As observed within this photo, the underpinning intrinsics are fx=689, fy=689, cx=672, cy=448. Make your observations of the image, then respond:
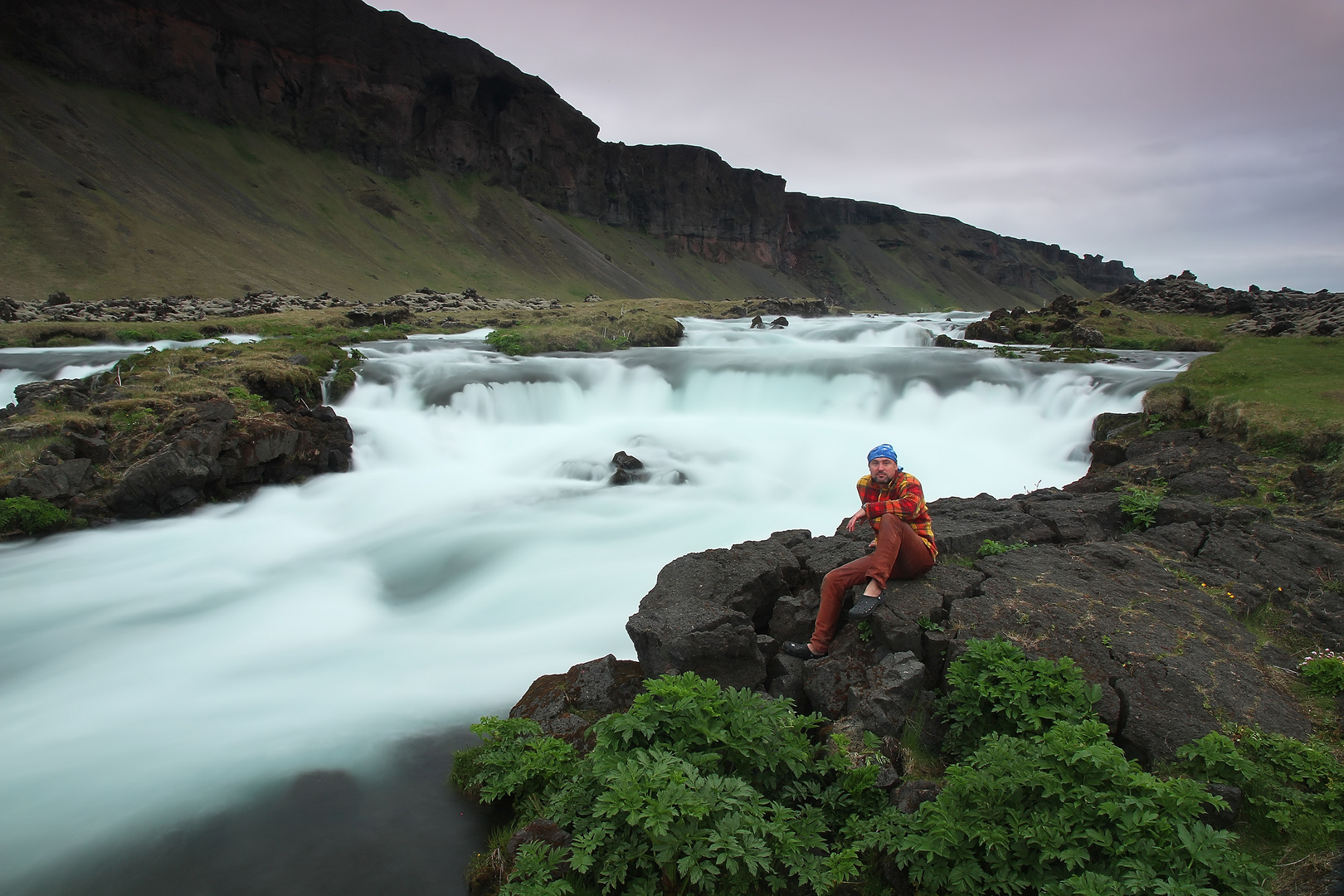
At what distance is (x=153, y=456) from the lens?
12.1 meters

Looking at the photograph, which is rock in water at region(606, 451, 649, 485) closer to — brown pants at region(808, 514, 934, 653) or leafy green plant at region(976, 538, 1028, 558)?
leafy green plant at region(976, 538, 1028, 558)

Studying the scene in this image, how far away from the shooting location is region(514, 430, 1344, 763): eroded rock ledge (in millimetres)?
4828

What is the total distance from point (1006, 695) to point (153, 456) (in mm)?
13658

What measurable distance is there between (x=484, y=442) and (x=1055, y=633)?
15378 millimetres

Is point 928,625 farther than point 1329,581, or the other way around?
point 1329,581

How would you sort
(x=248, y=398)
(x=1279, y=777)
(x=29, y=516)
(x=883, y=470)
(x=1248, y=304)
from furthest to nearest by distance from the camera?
(x=1248, y=304) → (x=248, y=398) → (x=29, y=516) → (x=883, y=470) → (x=1279, y=777)

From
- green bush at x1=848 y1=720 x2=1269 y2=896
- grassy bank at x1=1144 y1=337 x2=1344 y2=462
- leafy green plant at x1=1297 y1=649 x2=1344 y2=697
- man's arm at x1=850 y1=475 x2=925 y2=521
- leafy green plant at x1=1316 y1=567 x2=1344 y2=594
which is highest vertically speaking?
grassy bank at x1=1144 y1=337 x2=1344 y2=462

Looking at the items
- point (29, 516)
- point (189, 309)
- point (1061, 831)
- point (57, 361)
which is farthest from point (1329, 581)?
point (189, 309)

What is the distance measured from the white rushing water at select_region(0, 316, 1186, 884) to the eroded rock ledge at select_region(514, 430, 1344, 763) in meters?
2.45

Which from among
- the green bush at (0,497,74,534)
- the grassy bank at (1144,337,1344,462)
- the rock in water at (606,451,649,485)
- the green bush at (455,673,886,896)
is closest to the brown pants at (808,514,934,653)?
the green bush at (455,673,886,896)

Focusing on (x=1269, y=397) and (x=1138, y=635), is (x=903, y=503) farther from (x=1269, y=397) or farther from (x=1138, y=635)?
(x=1269, y=397)

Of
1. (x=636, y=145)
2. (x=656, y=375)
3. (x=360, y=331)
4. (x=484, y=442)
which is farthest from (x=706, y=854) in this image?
(x=636, y=145)

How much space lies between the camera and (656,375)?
23750 mm

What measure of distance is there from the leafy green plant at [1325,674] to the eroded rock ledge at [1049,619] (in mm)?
155
